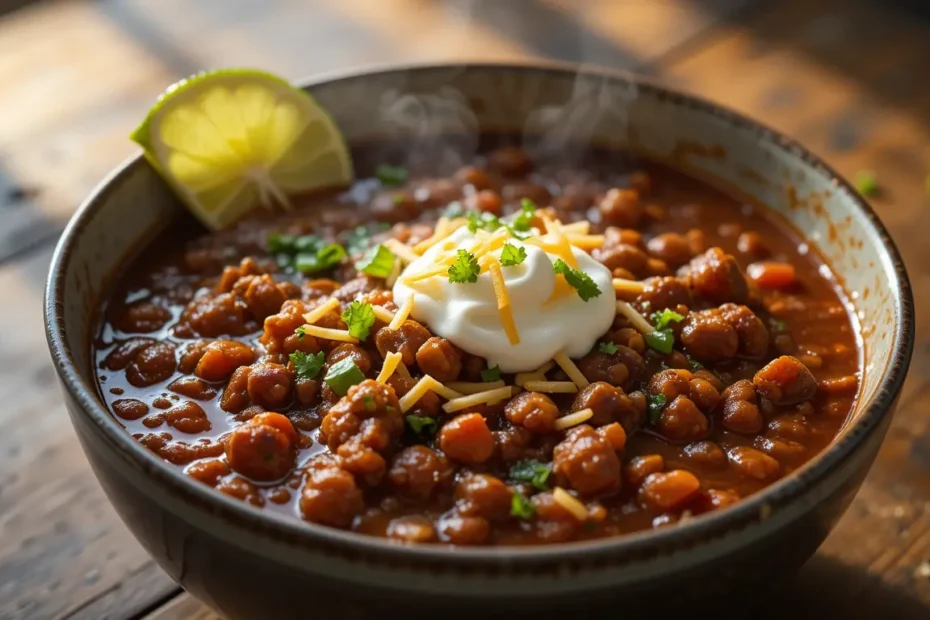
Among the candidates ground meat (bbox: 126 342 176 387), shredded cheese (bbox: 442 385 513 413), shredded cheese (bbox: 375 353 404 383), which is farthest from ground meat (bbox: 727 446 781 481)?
ground meat (bbox: 126 342 176 387)

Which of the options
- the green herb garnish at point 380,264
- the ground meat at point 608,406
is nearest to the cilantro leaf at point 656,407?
the ground meat at point 608,406

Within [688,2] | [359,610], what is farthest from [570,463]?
[688,2]

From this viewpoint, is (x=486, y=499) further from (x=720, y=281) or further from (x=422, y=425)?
(x=720, y=281)

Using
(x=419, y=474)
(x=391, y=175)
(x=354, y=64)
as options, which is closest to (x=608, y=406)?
(x=419, y=474)

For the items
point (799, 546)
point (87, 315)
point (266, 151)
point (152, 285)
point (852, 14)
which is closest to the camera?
point (799, 546)

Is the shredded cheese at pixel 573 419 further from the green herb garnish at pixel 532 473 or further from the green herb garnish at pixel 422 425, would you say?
the green herb garnish at pixel 422 425

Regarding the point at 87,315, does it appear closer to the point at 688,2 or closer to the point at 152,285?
the point at 152,285

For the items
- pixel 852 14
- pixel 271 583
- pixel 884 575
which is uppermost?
pixel 852 14
